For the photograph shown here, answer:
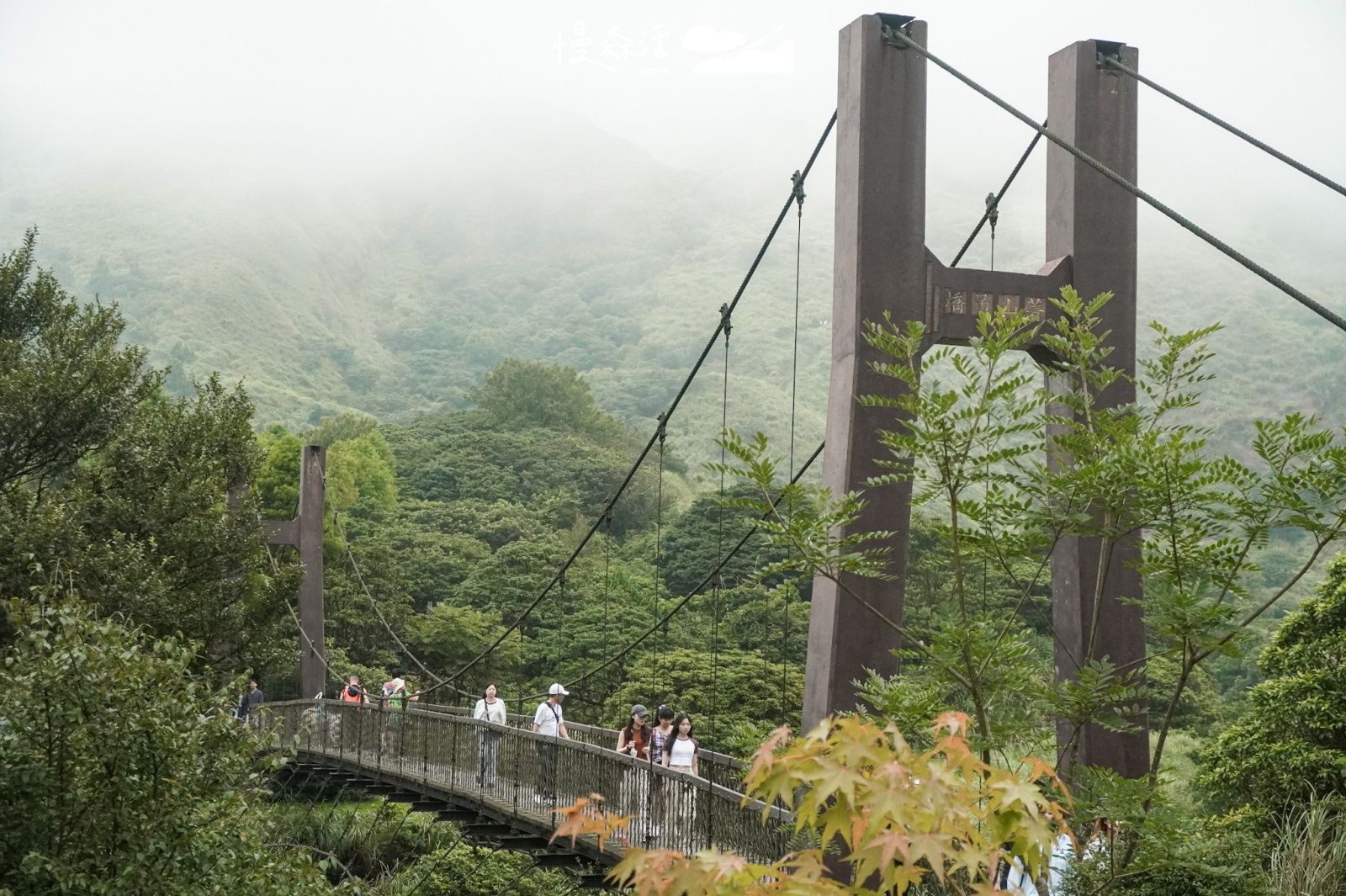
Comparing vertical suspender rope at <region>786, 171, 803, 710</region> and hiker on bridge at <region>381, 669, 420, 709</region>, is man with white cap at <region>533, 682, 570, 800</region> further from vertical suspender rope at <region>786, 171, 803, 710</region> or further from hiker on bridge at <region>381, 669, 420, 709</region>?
hiker on bridge at <region>381, 669, 420, 709</region>

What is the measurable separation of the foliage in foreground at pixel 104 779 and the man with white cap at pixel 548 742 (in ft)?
11.1

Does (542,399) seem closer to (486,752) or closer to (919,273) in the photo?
(486,752)

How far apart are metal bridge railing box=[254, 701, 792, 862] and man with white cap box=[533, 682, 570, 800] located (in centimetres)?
2

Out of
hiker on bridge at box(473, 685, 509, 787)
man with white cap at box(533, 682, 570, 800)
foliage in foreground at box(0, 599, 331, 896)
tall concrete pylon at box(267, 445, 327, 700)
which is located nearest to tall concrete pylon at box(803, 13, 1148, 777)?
foliage in foreground at box(0, 599, 331, 896)

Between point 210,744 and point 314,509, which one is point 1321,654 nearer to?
point 210,744

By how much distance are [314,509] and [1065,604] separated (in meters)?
12.9

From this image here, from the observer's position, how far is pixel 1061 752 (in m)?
3.92

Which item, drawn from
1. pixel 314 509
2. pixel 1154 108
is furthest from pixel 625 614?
pixel 1154 108

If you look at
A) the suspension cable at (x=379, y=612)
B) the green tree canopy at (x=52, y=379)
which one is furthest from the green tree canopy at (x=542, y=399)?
the green tree canopy at (x=52, y=379)

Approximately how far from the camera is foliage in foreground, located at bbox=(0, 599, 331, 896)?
4.77 meters

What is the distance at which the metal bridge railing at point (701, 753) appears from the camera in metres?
6.92

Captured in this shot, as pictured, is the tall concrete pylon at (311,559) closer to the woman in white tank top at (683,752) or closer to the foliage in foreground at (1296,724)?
the woman in white tank top at (683,752)

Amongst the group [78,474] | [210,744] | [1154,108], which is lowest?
[210,744]

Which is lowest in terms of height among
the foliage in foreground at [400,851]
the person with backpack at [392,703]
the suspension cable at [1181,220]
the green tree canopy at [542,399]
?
the foliage in foreground at [400,851]
